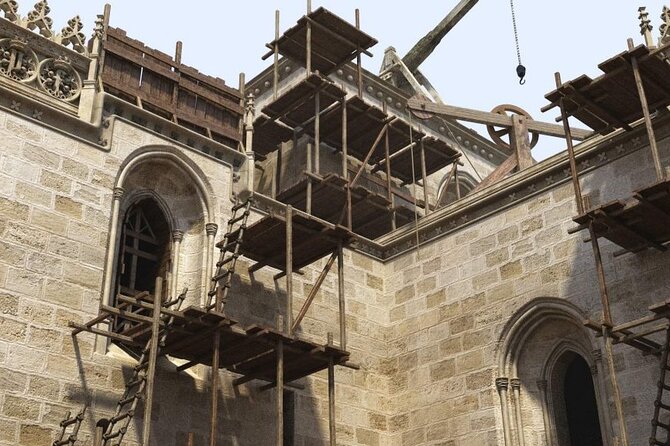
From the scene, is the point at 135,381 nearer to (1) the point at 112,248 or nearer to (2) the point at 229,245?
(1) the point at 112,248

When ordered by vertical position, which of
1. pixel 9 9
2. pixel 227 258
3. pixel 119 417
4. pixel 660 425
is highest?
pixel 9 9

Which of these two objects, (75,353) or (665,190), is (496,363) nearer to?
(665,190)

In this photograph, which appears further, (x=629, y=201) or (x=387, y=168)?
(x=387, y=168)

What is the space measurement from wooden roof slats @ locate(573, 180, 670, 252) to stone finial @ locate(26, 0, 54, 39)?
903 cm

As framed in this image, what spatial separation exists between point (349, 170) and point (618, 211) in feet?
34.7

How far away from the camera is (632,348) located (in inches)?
595

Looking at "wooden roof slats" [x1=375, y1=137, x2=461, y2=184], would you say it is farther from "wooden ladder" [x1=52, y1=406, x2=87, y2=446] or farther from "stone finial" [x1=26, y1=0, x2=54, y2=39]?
"wooden ladder" [x1=52, y1=406, x2=87, y2=446]

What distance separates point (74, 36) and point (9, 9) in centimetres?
114

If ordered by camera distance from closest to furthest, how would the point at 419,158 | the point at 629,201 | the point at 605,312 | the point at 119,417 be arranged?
1. the point at 119,417
2. the point at 605,312
3. the point at 629,201
4. the point at 419,158

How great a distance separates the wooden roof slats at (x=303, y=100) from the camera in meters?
22.1

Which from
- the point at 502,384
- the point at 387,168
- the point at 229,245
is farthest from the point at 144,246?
the point at 387,168

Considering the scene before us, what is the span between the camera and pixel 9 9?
15867 millimetres

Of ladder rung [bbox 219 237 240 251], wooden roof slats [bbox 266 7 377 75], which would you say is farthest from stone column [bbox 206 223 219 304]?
wooden roof slats [bbox 266 7 377 75]

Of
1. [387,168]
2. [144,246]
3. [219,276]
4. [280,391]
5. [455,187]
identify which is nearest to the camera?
[280,391]
